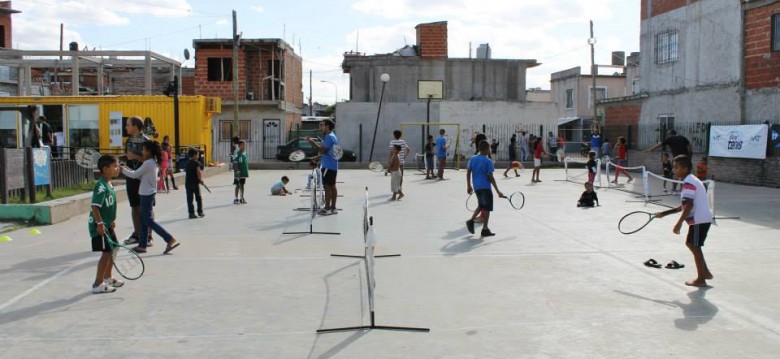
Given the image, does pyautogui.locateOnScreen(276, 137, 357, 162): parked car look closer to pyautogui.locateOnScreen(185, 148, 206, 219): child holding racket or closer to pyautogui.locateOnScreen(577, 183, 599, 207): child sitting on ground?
pyautogui.locateOnScreen(577, 183, 599, 207): child sitting on ground

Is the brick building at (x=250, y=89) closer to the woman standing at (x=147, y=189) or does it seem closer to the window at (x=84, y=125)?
Answer: the window at (x=84, y=125)

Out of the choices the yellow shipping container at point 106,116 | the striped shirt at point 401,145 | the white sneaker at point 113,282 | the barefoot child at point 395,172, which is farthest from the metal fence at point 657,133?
the white sneaker at point 113,282

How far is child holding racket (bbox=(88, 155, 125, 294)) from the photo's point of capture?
747 centimetres

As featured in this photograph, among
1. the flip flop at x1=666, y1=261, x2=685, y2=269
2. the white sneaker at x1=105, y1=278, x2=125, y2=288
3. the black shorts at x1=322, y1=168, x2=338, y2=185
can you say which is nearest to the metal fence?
the black shorts at x1=322, y1=168, x2=338, y2=185

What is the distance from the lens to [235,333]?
20.1 feet

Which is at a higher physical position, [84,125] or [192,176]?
[84,125]

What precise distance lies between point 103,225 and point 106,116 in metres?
23.7

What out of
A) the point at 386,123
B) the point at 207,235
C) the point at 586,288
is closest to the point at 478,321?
the point at 586,288

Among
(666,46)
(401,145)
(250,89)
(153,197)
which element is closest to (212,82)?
(250,89)

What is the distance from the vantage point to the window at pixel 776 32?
2359 cm

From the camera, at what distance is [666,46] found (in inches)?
1250

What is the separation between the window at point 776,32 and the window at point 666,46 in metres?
7.09

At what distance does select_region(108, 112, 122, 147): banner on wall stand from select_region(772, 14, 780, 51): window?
24.1 meters

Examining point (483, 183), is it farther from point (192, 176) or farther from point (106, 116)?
point (106, 116)
